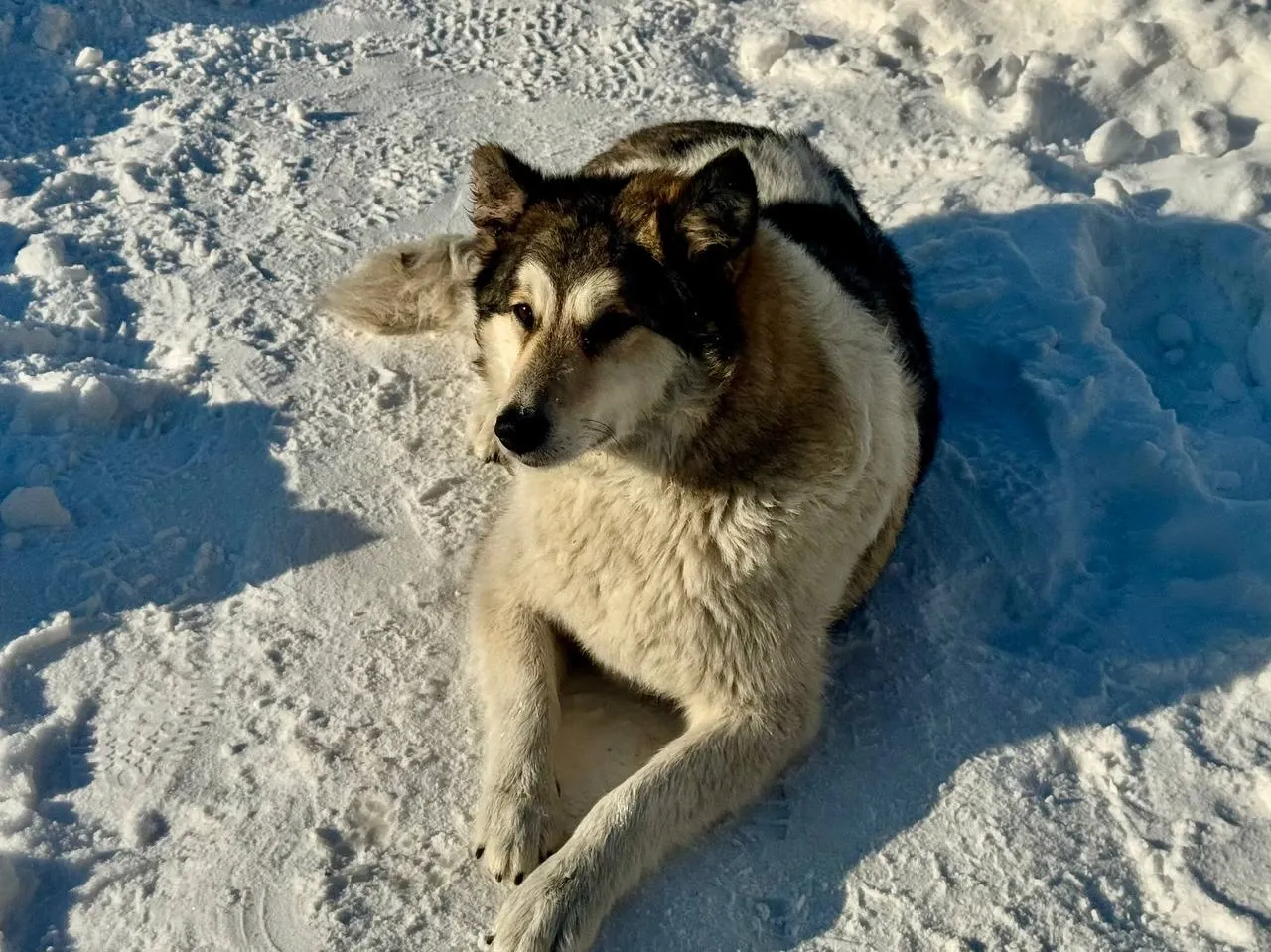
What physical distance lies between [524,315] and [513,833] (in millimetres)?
1394

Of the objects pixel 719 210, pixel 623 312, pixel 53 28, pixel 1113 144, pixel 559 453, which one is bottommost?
pixel 53 28

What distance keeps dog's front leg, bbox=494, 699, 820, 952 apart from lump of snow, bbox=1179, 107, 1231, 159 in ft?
12.8

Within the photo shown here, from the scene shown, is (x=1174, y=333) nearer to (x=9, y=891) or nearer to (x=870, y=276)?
(x=870, y=276)

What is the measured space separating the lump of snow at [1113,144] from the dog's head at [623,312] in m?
3.31

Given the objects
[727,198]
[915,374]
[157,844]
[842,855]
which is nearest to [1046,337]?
[915,374]

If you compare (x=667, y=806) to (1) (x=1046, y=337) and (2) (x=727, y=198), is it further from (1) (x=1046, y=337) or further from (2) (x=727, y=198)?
(1) (x=1046, y=337)

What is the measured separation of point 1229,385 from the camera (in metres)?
4.54

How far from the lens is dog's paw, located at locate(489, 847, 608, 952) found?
271cm

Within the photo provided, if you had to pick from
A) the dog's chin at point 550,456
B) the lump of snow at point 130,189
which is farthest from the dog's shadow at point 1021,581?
the lump of snow at point 130,189

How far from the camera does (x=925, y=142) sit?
5.78 metres

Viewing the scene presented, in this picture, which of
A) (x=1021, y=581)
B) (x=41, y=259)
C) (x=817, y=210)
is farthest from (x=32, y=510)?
(x=1021, y=581)

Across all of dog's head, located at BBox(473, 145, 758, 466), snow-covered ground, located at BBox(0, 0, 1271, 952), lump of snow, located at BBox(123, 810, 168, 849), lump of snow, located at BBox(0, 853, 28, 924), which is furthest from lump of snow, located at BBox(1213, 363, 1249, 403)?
lump of snow, located at BBox(0, 853, 28, 924)

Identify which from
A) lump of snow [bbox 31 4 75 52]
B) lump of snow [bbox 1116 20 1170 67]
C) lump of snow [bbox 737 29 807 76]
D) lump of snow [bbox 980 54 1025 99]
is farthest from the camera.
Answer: lump of snow [bbox 737 29 807 76]

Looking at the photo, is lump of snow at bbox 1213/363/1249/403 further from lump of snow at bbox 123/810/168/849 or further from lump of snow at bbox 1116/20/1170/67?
lump of snow at bbox 123/810/168/849
